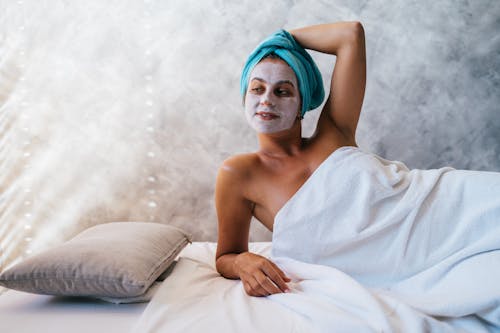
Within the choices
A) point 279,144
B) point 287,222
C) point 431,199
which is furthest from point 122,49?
point 431,199

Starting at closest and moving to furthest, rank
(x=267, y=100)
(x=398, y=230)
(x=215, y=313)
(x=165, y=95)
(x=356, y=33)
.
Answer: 1. (x=215, y=313)
2. (x=398, y=230)
3. (x=267, y=100)
4. (x=356, y=33)
5. (x=165, y=95)

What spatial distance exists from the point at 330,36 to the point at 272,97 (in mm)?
326

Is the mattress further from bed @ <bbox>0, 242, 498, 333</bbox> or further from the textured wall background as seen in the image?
the textured wall background

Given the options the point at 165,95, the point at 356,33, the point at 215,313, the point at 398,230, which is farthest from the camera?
the point at 165,95

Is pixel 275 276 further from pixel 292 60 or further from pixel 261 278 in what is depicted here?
pixel 292 60

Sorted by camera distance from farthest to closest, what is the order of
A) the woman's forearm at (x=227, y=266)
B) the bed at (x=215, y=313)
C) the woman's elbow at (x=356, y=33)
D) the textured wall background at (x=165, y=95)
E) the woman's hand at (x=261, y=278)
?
the textured wall background at (x=165, y=95), the woman's elbow at (x=356, y=33), the woman's forearm at (x=227, y=266), the woman's hand at (x=261, y=278), the bed at (x=215, y=313)

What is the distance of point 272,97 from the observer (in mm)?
1276

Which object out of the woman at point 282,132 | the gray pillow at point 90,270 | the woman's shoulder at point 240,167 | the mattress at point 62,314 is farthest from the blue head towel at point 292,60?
the mattress at point 62,314

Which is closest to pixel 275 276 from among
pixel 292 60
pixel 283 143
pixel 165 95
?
pixel 283 143

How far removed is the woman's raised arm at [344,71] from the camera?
1.35 m

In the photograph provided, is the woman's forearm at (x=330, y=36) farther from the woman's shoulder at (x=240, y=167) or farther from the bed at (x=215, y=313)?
the bed at (x=215, y=313)

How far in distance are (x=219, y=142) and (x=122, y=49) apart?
649 mm

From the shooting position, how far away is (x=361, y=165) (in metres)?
1.21

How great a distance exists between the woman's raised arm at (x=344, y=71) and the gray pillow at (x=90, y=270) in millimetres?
709
